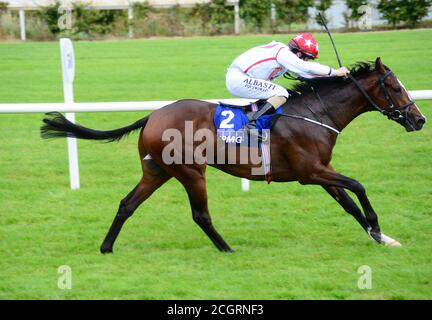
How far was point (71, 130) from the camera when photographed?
237 inches

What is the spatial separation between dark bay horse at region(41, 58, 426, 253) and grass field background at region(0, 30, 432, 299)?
35 centimetres

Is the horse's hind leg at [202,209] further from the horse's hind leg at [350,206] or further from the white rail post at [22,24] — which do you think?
the white rail post at [22,24]

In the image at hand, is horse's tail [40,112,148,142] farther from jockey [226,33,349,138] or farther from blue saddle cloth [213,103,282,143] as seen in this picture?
jockey [226,33,349,138]

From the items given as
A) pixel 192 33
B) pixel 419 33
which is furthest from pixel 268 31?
pixel 419 33

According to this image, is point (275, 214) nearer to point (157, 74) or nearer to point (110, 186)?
point (110, 186)

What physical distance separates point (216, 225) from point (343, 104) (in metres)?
1.58

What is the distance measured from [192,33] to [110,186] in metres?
13.5

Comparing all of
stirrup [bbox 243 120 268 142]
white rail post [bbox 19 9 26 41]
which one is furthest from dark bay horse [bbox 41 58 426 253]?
white rail post [bbox 19 9 26 41]

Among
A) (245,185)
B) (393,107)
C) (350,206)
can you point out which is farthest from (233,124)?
(245,185)

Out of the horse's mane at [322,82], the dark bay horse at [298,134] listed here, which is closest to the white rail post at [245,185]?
Answer: the dark bay horse at [298,134]

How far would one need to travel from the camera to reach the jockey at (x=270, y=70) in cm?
575

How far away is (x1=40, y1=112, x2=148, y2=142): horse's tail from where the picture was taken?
5.99 metres

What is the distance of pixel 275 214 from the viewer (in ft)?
22.7

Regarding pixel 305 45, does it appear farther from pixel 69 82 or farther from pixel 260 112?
pixel 69 82
